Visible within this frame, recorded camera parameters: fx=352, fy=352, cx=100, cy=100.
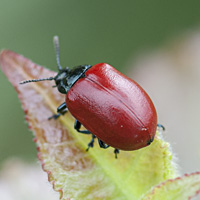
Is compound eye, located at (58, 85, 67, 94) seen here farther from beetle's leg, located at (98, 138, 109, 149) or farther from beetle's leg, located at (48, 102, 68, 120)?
beetle's leg, located at (98, 138, 109, 149)

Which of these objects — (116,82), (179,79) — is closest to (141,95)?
(116,82)

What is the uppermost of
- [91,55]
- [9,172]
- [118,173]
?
[118,173]

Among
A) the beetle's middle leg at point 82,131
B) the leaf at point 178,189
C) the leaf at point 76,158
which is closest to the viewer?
the leaf at point 178,189

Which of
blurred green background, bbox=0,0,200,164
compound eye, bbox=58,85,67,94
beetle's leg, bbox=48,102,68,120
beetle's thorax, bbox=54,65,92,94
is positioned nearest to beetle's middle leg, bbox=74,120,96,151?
beetle's leg, bbox=48,102,68,120

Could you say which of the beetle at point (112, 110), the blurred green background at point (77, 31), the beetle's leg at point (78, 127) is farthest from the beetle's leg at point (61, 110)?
the blurred green background at point (77, 31)

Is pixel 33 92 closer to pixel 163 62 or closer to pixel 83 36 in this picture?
pixel 163 62

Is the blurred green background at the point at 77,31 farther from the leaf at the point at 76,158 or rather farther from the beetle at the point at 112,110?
the leaf at the point at 76,158

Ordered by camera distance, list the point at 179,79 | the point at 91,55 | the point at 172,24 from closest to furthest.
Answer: the point at 179,79
the point at 172,24
the point at 91,55

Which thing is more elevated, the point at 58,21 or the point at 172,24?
the point at 172,24
